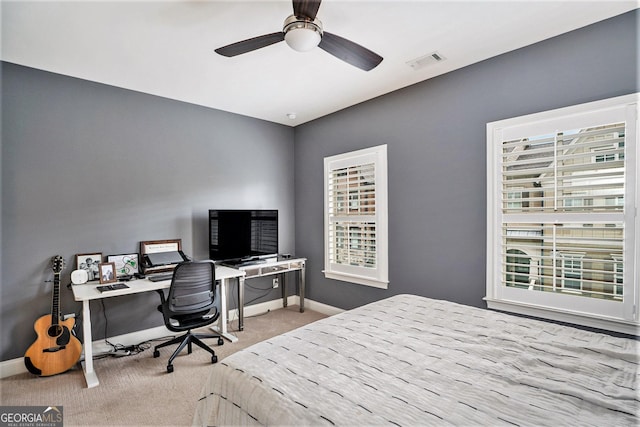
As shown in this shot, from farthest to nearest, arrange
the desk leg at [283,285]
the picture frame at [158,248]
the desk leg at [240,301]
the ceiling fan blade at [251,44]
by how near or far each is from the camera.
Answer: the desk leg at [283,285] < the desk leg at [240,301] < the picture frame at [158,248] < the ceiling fan blade at [251,44]

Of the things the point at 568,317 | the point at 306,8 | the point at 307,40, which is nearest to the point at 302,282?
the point at 568,317

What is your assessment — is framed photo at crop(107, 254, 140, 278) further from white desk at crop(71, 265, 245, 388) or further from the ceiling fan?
the ceiling fan

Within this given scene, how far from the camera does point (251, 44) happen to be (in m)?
1.93

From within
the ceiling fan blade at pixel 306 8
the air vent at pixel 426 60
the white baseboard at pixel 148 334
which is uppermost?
the air vent at pixel 426 60

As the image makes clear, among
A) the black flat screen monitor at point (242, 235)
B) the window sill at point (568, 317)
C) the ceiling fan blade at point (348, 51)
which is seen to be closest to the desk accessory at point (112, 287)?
the black flat screen monitor at point (242, 235)

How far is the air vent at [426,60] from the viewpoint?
2604mm

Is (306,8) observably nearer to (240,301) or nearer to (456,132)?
(456,132)

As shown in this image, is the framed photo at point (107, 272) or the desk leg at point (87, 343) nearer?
the desk leg at point (87, 343)

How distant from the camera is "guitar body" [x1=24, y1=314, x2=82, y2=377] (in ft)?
8.48

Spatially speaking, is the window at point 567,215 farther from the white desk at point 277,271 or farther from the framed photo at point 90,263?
the framed photo at point 90,263

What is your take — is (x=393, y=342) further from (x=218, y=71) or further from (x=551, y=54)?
(x=218, y=71)

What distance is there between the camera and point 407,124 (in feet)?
10.7

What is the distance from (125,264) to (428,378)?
121 inches

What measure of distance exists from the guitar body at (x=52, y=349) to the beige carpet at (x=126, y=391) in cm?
8
